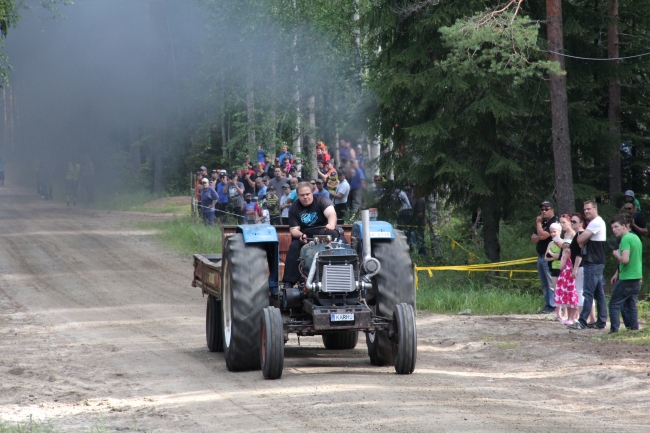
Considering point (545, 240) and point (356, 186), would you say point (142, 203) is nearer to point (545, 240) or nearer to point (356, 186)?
point (356, 186)

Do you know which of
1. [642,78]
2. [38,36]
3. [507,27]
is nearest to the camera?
[507,27]

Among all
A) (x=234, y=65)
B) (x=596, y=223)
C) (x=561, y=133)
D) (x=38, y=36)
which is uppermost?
(x=38, y=36)

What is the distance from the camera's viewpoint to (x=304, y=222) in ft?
31.2

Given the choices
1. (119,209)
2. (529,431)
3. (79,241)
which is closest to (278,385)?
(529,431)

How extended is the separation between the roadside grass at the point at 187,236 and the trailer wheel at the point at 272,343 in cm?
1184

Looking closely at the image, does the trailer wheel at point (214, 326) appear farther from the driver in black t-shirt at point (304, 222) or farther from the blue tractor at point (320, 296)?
the driver in black t-shirt at point (304, 222)

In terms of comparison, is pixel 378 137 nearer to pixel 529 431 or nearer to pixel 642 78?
pixel 642 78

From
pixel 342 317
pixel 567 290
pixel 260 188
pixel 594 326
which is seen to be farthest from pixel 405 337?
pixel 260 188

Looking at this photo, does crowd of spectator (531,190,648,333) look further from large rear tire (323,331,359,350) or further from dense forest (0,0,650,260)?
large rear tire (323,331,359,350)

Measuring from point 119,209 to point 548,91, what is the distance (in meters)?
18.8

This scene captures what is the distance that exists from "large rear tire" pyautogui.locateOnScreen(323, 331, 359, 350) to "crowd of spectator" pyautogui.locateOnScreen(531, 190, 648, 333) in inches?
128

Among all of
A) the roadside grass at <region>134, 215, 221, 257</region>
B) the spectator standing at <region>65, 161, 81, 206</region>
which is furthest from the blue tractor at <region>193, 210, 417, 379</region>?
the spectator standing at <region>65, 161, 81, 206</region>

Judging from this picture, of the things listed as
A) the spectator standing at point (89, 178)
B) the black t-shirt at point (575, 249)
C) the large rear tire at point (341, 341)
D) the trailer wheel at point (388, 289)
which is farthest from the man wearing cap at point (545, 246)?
the spectator standing at point (89, 178)

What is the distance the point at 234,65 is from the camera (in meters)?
28.8
